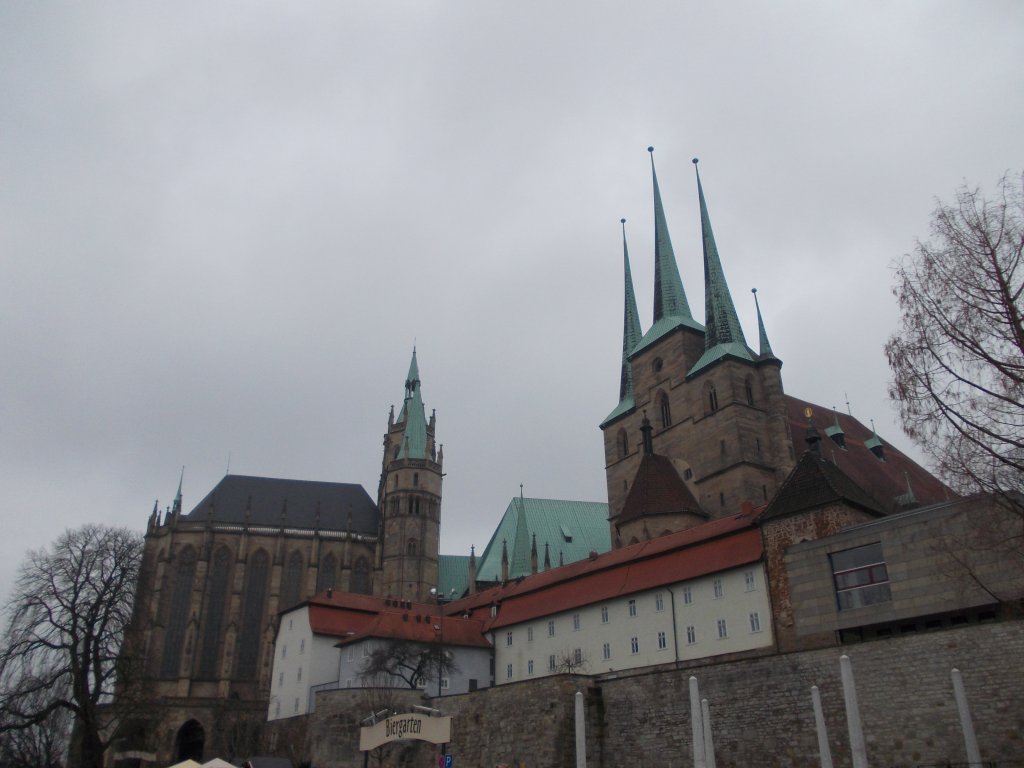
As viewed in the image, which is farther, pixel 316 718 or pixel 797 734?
pixel 316 718

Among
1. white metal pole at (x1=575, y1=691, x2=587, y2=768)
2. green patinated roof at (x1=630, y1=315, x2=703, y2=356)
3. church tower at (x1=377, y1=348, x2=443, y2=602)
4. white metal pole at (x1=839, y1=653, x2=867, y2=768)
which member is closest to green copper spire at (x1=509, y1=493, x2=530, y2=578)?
church tower at (x1=377, y1=348, x2=443, y2=602)

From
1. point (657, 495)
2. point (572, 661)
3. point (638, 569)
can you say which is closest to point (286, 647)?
point (572, 661)

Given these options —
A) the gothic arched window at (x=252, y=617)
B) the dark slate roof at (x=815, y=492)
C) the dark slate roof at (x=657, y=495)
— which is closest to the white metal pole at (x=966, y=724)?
the dark slate roof at (x=815, y=492)

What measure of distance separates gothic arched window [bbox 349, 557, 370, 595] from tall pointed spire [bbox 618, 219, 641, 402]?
27.9 metres

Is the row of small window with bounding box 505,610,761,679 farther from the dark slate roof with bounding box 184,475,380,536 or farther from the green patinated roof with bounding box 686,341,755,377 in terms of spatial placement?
the dark slate roof with bounding box 184,475,380,536

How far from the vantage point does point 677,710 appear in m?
28.6

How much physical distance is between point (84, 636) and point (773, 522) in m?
31.4

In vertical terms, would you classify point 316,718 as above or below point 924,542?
below

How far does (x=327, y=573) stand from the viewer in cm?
7606

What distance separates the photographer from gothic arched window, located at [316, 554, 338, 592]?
75312 mm

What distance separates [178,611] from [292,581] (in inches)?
362

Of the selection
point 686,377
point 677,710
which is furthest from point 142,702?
point 686,377

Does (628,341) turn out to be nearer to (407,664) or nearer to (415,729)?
(407,664)

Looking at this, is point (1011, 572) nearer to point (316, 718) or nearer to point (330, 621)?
point (316, 718)
